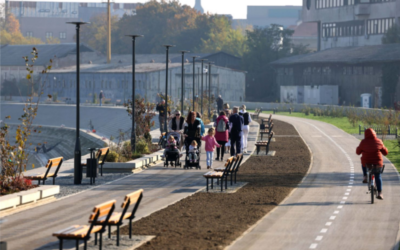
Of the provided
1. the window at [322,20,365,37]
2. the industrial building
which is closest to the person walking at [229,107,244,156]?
the industrial building

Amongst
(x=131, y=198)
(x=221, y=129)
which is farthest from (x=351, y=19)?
(x=131, y=198)

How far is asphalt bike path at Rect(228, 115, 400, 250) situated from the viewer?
12.5 metres

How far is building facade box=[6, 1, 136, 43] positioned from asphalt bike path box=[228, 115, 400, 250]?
490 ft

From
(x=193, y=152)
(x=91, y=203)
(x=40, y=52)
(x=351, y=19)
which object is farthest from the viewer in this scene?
(x=40, y=52)

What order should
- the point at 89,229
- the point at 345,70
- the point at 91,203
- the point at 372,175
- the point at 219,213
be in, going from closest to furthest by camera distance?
the point at 89,229 < the point at 219,213 < the point at 91,203 < the point at 372,175 < the point at 345,70

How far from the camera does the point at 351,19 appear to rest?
97.9 metres

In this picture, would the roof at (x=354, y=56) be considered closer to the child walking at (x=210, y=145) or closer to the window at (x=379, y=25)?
the window at (x=379, y=25)

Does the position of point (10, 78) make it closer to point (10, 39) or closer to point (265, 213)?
point (10, 39)

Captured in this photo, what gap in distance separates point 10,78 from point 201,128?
271 ft

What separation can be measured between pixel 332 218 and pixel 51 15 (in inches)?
6988

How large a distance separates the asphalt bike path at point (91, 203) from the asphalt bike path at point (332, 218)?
289 cm

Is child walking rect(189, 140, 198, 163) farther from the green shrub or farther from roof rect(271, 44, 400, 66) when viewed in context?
roof rect(271, 44, 400, 66)

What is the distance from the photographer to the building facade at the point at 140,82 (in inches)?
3260

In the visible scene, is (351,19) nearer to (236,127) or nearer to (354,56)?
(354,56)
